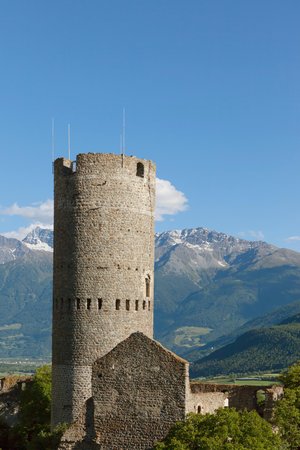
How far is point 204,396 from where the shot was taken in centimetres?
4294

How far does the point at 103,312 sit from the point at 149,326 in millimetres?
3461

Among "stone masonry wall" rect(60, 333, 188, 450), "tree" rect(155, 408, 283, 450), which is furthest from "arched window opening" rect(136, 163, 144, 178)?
"tree" rect(155, 408, 283, 450)

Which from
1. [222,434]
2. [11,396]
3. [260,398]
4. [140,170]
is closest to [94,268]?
[140,170]

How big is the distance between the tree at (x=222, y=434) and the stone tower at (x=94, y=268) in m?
9.64

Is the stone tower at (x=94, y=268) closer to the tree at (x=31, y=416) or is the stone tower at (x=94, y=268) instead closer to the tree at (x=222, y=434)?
the tree at (x=31, y=416)

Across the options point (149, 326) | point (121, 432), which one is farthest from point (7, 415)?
point (121, 432)

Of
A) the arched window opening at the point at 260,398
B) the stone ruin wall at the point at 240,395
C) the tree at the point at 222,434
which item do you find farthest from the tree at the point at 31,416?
the tree at the point at 222,434

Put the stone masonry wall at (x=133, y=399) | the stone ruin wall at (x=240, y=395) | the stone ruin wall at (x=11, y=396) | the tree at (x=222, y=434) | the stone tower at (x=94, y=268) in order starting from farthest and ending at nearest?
the stone ruin wall at (x=11, y=396)
the stone ruin wall at (x=240, y=395)
the stone tower at (x=94, y=268)
the stone masonry wall at (x=133, y=399)
the tree at (x=222, y=434)

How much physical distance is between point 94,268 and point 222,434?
1420cm

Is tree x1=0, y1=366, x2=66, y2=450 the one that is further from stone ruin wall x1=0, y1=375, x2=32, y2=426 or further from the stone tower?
Answer: the stone tower

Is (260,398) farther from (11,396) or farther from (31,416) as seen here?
(11,396)

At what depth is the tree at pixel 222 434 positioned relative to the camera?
3550 cm

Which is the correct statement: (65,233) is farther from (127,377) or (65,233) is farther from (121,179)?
(127,377)

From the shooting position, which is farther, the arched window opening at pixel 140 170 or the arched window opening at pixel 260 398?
the arched window opening at pixel 260 398
